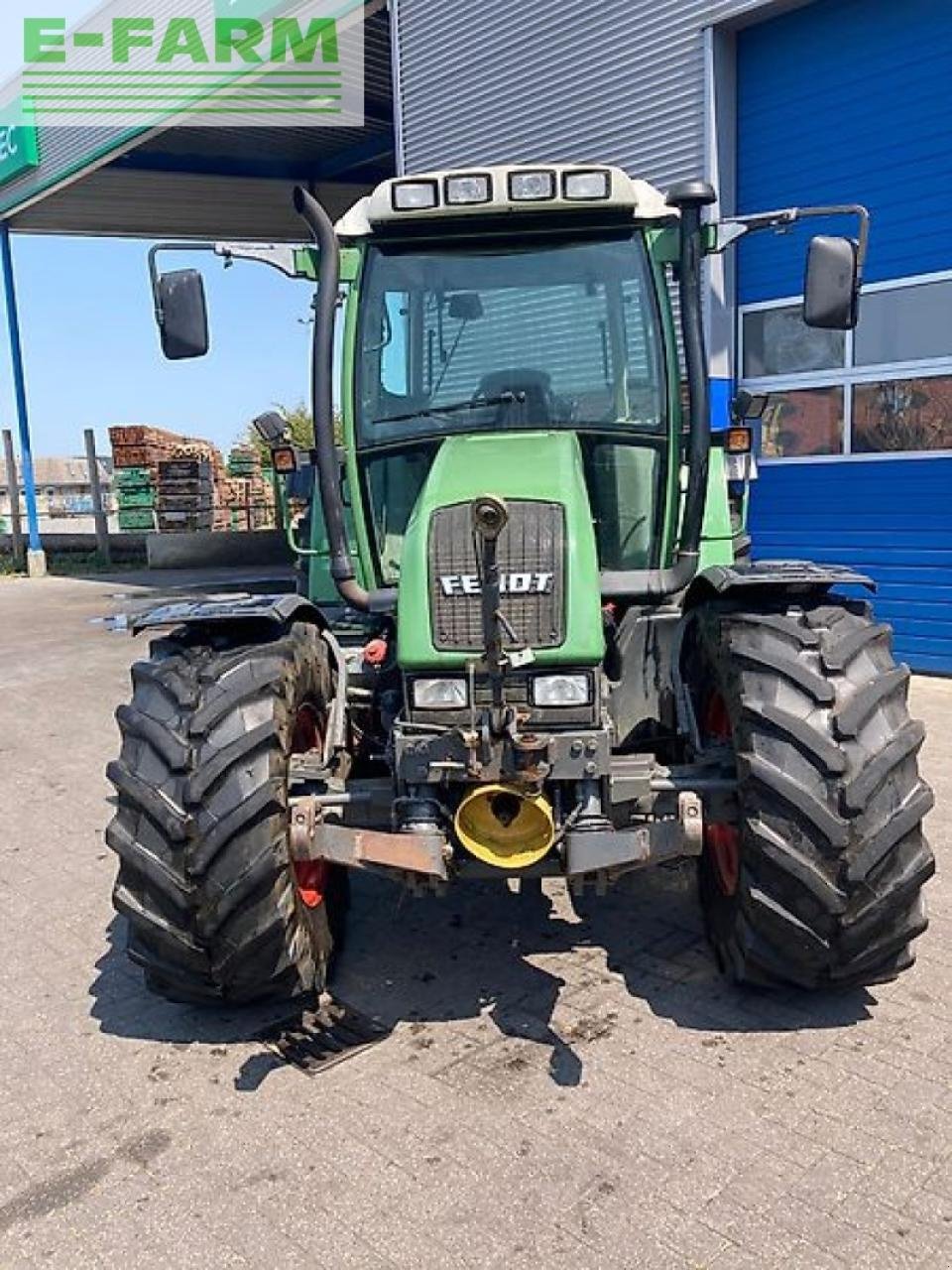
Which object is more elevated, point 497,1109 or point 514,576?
point 514,576

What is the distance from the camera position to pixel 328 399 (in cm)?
364

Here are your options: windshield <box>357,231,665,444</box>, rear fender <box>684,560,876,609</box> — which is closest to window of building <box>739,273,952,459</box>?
windshield <box>357,231,665,444</box>

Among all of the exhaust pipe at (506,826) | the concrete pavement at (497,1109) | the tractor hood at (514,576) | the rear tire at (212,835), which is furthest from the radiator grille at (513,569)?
the concrete pavement at (497,1109)

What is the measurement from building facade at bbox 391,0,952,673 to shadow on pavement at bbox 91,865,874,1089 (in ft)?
15.5

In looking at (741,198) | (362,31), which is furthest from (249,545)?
(741,198)

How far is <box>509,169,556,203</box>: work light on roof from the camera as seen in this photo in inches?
141

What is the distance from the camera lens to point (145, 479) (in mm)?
21531

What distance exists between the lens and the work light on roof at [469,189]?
3529 mm

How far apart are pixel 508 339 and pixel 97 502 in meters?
18.7

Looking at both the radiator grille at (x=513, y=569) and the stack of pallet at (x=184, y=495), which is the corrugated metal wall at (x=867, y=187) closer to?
the radiator grille at (x=513, y=569)

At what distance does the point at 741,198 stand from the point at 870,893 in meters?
7.22

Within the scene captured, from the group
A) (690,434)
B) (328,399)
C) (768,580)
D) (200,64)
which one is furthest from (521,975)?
(200,64)

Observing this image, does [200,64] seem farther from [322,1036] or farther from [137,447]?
[322,1036]

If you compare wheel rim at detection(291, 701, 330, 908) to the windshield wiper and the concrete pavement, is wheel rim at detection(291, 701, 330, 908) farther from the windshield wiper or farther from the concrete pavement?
the windshield wiper
